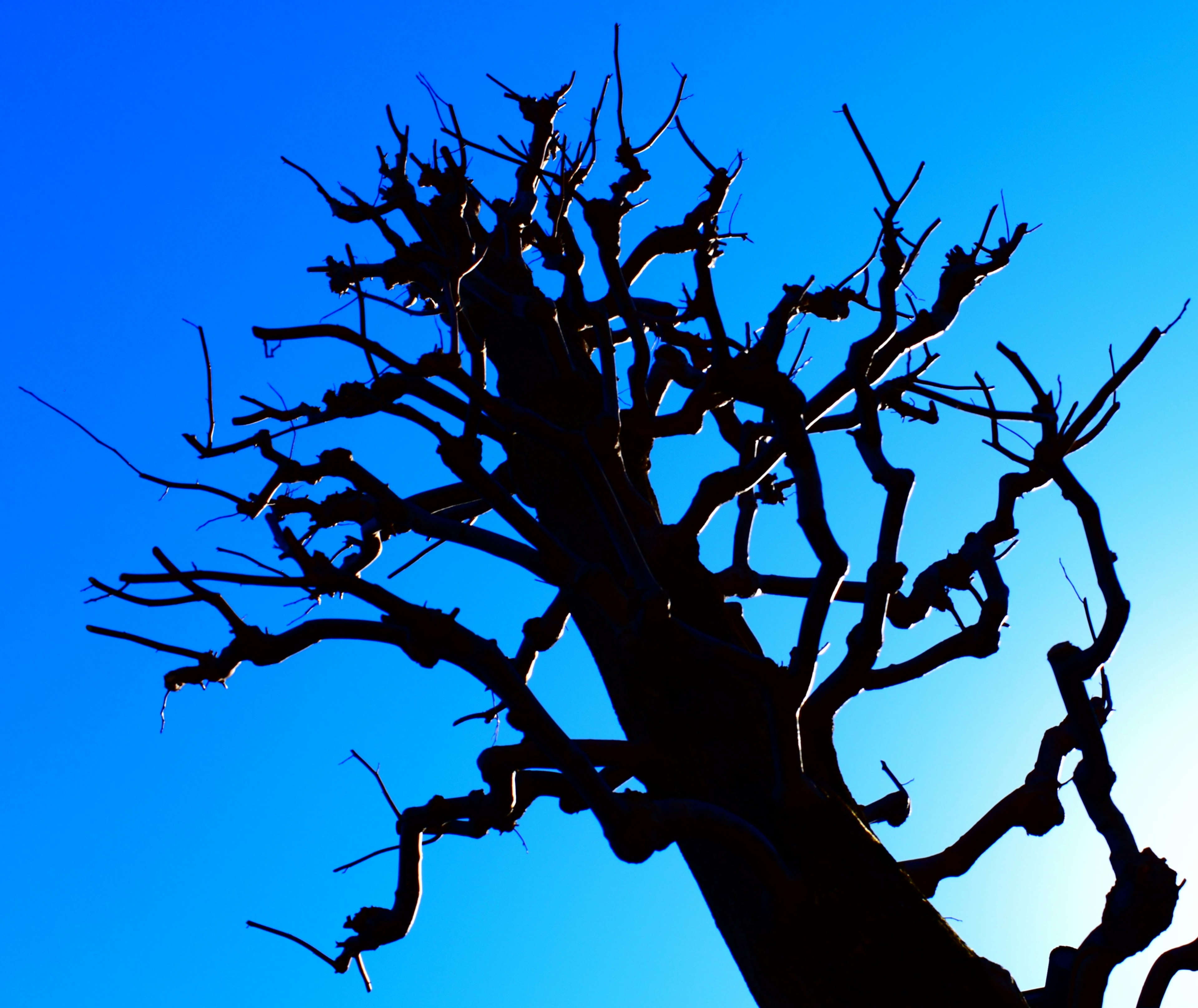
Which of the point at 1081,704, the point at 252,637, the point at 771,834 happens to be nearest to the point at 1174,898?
the point at 1081,704

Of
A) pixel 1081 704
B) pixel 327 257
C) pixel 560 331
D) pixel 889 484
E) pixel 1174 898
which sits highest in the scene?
pixel 327 257

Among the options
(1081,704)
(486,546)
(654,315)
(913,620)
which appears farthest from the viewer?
(654,315)

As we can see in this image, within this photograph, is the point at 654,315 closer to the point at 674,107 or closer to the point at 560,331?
the point at 674,107

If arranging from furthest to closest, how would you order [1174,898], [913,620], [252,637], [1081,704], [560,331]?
[560,331] < [913,620] < [252,637] < [1081,704] < [1174,898]

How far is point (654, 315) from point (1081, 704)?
3.49 m

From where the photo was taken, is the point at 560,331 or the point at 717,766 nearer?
the point at 717,766

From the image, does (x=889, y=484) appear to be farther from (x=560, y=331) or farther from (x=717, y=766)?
(x=560, y=331)

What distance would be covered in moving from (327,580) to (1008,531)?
2.58m

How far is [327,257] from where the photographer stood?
5.50 metres

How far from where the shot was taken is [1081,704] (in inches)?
119

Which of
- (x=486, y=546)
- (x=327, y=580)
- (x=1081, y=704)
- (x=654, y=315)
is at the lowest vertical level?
(x=1081, y=704)

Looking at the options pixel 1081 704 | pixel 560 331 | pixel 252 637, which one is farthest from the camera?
pixel 560 331

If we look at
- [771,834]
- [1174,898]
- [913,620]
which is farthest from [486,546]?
[1174,898]

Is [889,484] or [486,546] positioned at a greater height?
[486,546]
